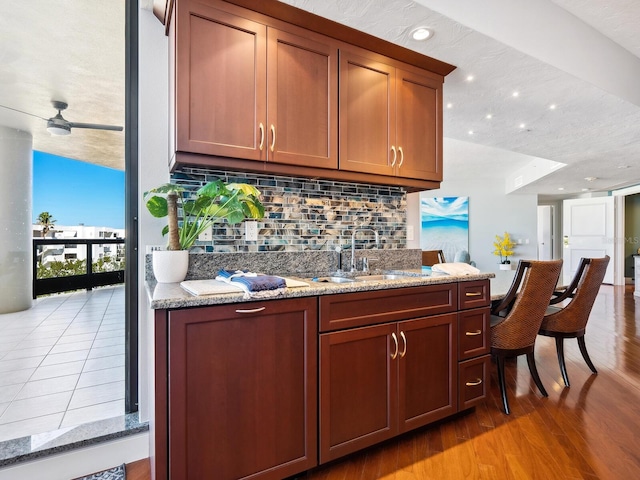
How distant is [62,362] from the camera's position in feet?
6.24

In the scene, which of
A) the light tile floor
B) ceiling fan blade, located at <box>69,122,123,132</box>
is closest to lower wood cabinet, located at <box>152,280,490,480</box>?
the light tile floor

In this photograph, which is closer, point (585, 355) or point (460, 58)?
point (460, 58)

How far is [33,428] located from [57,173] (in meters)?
1.27

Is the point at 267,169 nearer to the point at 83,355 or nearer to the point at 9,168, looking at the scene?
the point at 9,168

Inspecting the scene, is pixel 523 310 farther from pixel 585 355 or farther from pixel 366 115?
pixel 366 115

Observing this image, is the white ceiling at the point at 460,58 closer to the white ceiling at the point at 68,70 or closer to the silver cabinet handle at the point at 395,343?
the white ceiling at the point at 68,70

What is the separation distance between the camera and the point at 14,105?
164 cm

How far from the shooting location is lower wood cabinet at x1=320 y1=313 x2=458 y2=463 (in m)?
1.54

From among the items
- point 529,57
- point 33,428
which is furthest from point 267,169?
point 529,57

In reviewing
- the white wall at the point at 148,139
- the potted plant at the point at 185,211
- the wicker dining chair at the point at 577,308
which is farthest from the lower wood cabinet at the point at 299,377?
the wicker dining chair at the point at 577,308

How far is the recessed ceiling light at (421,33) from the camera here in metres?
1.92

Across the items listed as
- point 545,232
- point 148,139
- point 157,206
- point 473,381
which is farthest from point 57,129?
point 545,232

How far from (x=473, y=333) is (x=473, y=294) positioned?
0.24 meters

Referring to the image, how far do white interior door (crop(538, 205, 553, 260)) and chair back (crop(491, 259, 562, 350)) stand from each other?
30.5 ft
